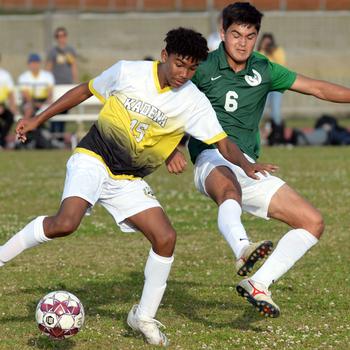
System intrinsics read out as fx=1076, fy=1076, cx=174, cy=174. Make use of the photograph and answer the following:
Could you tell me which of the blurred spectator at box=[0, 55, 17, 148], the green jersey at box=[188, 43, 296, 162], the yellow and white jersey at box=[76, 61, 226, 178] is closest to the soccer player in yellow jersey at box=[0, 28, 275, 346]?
the yellow and white jersey at box=[76, 61, 226, 178]

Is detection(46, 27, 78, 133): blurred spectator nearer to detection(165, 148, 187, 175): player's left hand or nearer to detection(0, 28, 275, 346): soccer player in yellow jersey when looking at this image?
detection(165, 148, 187, 175): player's left hand

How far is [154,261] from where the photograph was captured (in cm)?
727

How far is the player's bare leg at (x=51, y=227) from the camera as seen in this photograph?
23.2 feet

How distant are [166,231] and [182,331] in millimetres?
740

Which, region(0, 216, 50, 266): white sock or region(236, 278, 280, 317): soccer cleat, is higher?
region(0, 216, 50, 266): white sock

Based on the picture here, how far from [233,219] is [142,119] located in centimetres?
93

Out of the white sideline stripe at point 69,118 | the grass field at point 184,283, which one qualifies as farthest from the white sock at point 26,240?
the white sideline stripe at point 69,118

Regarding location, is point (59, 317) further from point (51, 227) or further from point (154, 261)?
point (154, 261)

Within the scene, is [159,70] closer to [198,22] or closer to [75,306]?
[75,306]

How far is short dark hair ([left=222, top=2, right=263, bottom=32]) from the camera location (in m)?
7.71

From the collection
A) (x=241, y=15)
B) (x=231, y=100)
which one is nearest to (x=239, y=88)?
(x=231, y=100)

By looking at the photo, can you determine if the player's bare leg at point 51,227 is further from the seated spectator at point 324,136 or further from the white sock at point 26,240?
the seated spectator at point 324,136

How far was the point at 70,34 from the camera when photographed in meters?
34.1

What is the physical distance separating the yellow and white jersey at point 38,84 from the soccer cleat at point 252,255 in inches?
634
